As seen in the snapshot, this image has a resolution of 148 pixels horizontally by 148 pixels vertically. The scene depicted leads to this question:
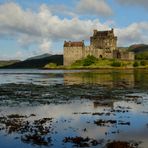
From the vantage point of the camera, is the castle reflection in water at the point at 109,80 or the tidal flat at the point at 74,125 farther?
the castle reflection in water at the point at 109,80

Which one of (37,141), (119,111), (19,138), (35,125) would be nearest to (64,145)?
(37,141)

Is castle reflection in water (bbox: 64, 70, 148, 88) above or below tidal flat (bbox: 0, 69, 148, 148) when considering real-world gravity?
above

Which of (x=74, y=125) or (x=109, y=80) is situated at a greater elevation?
(x=109, y=80)

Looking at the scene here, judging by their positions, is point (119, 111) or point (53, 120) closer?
point (53, 120)

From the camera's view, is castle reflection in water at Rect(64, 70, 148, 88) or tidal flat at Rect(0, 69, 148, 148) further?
castle reflection in water at Rect(64, 70, 148, 88)

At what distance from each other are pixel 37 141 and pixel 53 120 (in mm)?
8039

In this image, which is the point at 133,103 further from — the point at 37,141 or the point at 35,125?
the point at 37,141

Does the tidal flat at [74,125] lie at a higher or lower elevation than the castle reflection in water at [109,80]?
lower

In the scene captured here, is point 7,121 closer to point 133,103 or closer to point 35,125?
point 35,125

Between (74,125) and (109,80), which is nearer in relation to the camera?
(74,125)

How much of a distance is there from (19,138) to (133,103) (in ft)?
71.1

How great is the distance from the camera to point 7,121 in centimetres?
3022

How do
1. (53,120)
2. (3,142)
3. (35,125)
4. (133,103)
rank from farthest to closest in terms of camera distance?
(133,103)
(53,120)
(35,125)
(3,142)

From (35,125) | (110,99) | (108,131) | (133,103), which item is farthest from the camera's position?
(110,99)
